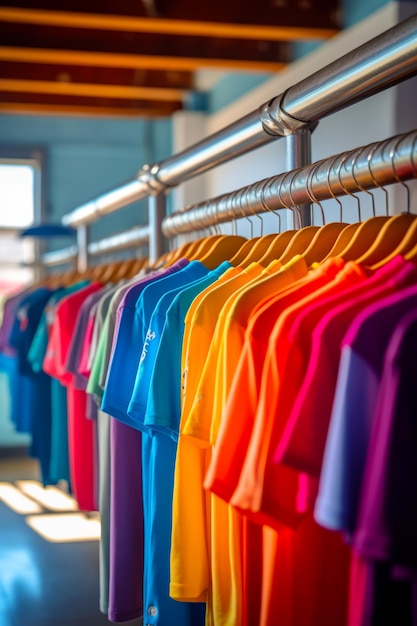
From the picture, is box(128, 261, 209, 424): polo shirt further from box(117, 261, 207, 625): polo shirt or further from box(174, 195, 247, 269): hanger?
box(174, 195, 247, 269): hanger

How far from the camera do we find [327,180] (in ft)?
5.56

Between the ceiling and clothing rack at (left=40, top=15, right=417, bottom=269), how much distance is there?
176 centimetres

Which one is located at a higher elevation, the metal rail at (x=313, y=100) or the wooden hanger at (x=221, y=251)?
the metal rail at (x=313, y=100)

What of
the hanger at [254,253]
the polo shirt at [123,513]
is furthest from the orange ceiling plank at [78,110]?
the hanger at [254,253]

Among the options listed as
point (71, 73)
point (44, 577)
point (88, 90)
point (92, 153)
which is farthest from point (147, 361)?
point (92, 153)

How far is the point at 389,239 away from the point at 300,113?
54 cm

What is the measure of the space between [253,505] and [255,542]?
240 mm

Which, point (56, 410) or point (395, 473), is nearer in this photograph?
point (395, 473)

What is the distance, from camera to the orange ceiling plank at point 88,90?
240 inches

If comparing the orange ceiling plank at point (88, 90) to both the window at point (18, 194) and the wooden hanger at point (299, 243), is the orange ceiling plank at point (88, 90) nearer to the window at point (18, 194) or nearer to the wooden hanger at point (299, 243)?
the window at point (18, 194)

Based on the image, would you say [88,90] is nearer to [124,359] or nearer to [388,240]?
[124,359]

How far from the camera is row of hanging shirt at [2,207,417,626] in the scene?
1175 mm

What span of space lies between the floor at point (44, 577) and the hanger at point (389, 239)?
2328 mm

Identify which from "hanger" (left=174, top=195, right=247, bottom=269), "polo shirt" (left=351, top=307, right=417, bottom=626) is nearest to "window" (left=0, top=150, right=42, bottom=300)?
"hanger" (left=174, top=195, right=247, bottom=269)
